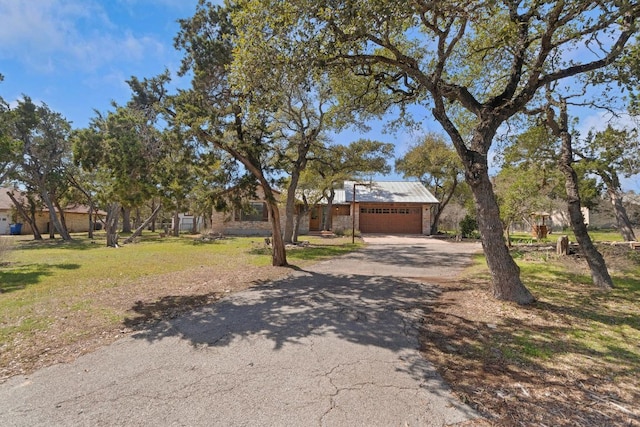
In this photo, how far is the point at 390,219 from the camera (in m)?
26.9

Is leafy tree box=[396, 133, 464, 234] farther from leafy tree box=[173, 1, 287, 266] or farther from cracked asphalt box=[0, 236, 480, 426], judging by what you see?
cracked asphalt box=[0, 236, 480, 426]

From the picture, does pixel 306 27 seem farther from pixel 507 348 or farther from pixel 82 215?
pixel 82 215

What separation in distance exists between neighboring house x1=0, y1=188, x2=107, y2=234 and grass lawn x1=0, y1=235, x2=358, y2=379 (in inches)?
957

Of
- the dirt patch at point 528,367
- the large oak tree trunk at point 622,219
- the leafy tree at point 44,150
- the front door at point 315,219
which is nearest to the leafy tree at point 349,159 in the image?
the front door at point 315,219

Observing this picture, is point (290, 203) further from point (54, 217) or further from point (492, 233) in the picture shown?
point (54, 217)

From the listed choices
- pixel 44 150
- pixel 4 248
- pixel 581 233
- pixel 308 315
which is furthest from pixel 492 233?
pixel 44 150

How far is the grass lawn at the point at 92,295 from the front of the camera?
13.7 feet

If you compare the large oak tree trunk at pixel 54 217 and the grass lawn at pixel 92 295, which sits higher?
the large oak tree trunk at pixel 54 217

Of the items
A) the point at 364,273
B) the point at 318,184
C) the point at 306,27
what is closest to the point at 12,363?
the point at 306,27

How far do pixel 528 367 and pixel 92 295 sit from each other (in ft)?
24.6

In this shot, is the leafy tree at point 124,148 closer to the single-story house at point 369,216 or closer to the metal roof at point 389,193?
the single-story house at point 369,216

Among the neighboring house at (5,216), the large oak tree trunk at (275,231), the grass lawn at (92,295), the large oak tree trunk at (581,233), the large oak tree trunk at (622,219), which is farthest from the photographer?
the neighboring house at (5,216)

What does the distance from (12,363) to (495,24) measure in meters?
9.21

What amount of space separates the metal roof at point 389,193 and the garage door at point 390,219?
68 cm
